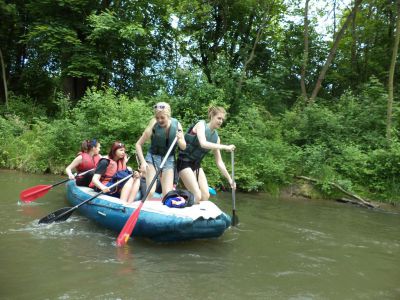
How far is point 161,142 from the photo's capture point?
5.12 m

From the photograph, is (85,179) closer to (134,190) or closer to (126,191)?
(126,191)

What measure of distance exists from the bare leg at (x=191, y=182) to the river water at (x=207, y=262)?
58 cm

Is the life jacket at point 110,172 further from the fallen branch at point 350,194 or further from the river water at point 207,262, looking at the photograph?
the fallen branch at point 350,194

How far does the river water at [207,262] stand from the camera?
136 inches

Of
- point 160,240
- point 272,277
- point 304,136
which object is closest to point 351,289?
point 272,277

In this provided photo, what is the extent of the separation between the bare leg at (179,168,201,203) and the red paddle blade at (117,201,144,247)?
2.28ft

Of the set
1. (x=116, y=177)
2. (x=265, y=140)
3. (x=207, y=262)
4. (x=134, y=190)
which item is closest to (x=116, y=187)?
(x=116, y=177)

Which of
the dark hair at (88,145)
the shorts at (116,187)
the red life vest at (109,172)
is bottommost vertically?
the shorts at (116,187)

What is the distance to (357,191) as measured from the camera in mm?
9008

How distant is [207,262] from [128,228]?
963 millimetres

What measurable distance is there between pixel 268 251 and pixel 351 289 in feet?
3.99

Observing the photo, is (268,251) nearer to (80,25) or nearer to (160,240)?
(160,240)

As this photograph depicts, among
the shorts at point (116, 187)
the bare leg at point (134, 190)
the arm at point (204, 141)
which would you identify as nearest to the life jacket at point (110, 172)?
the shorts at point (116, 187)

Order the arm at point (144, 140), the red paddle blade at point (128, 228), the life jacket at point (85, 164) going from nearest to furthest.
Result: the red paddle blade at point (128, 228) → the arm at point (144, 140) → the life jacket at point (85, 164)
